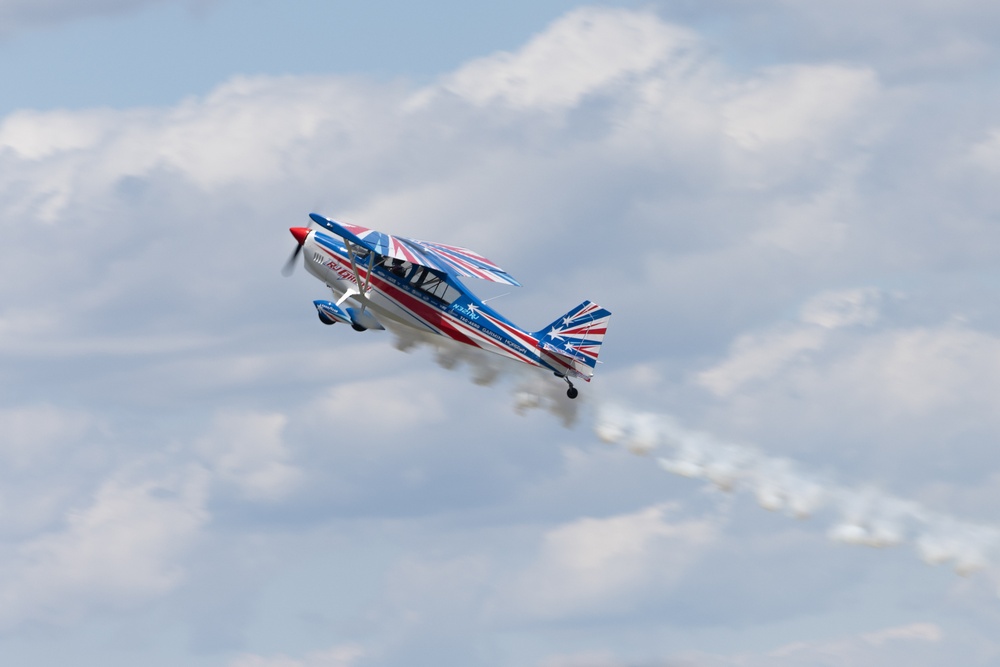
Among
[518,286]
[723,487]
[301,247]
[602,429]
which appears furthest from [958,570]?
[301,247]

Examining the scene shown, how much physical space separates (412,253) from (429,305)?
155 cm

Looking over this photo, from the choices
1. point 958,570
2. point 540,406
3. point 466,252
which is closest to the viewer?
point 958,570

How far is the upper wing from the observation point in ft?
147

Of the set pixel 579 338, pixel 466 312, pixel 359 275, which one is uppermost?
pixel 359 275

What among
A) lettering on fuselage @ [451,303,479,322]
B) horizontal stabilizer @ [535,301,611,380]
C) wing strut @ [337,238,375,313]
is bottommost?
horizontal stabilizer @ [535,301,611,380]

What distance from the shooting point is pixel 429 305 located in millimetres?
45469

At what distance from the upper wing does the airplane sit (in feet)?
0.09

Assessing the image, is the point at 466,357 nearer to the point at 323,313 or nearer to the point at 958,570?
the point at 323,313

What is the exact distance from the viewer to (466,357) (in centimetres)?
4578

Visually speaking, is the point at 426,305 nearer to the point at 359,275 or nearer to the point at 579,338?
the point at 359,275

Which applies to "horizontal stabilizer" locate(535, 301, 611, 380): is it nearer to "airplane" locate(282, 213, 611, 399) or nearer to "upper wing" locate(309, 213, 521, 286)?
"airplane" locate(282, 213, 611, 399)

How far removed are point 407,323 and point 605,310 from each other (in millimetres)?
5934

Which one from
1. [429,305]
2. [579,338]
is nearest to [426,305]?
[429,305]

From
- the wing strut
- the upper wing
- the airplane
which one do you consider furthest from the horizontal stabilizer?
the wing strut
